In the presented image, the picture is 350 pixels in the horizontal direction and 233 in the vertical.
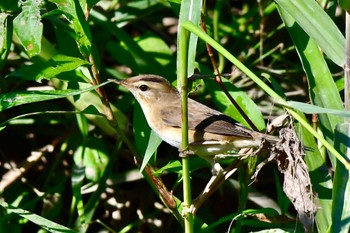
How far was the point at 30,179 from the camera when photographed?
4.05 metres

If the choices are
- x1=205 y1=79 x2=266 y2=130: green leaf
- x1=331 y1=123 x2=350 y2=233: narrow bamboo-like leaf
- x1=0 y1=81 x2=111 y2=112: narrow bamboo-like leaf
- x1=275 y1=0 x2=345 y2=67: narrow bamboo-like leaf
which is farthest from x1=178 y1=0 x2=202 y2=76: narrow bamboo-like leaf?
x1=205 y1=79 x2=266 y2=130: green leaf

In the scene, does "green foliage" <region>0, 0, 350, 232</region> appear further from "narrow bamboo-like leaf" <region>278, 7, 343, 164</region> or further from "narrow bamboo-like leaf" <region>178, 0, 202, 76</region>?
"narrow bamboo-like leaf" <region>178, 0, 202, 76</region>

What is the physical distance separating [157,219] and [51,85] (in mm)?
909

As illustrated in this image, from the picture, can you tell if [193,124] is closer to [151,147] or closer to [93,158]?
[151,147]

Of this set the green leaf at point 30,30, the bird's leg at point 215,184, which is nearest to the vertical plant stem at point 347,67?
the bird's leg at point 215,184

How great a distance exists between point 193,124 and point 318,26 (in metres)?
0.79

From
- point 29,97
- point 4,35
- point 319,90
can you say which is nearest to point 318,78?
point 319,90

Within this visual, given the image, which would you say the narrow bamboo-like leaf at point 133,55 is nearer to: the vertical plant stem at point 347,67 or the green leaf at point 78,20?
the green leaf at point 78,20

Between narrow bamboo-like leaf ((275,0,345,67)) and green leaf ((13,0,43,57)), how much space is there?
2.73ft

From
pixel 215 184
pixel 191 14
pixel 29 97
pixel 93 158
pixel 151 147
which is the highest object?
pixel 191 14

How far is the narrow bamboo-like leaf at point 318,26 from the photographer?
2.37m

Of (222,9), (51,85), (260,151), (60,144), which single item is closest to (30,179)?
(60,144)

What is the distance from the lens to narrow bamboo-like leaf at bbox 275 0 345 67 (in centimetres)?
237

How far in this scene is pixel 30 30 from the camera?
260 cm
